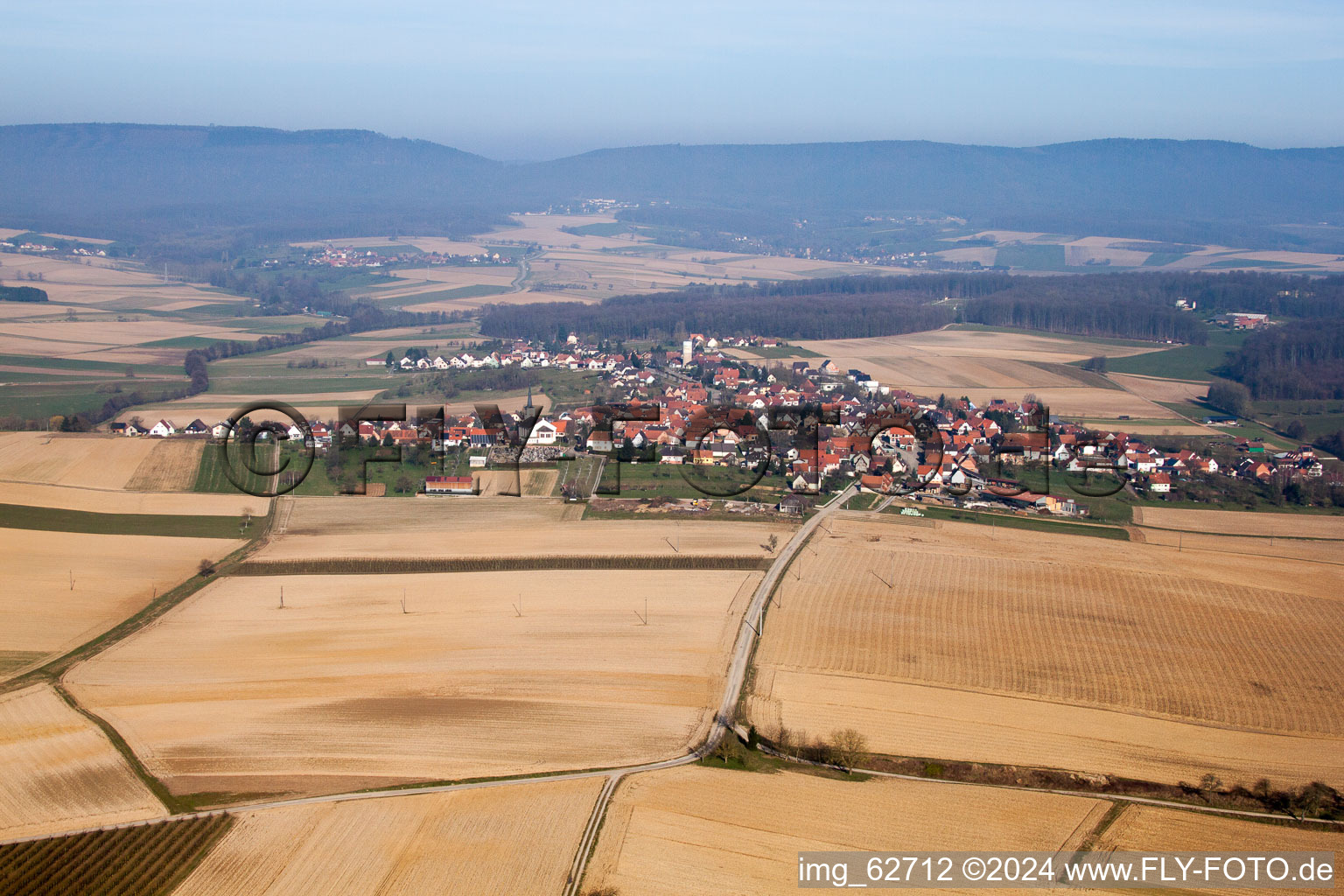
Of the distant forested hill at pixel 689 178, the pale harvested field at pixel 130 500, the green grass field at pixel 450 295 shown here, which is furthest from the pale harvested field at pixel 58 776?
the distant forested hill at pixel 689 178

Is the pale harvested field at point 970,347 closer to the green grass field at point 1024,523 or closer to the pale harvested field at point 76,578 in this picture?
the green grass field at point 1024,523

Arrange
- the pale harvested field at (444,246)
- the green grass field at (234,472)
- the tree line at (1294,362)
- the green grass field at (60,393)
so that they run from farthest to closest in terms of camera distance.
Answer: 1. the pale harvested field at (444,246)
2. the tree line at (1294,362)
3. the green grass field at (60,393)
4. the green grass field at (234,472)

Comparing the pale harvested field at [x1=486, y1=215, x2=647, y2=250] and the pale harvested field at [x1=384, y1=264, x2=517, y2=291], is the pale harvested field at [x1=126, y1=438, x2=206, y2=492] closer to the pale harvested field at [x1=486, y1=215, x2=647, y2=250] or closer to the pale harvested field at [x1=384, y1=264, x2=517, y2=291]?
the pale harvested field at [x1=384, y1=264, x2=517, y2=291]

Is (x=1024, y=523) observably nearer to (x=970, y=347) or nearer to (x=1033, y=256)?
(x=970, y=347)

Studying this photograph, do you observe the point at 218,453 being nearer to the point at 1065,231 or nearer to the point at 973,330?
the point at 973,330

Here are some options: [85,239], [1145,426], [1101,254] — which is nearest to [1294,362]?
[1145,426]

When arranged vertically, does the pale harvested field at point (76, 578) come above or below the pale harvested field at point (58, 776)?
above

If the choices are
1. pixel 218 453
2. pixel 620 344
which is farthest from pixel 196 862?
pixel 620 344
